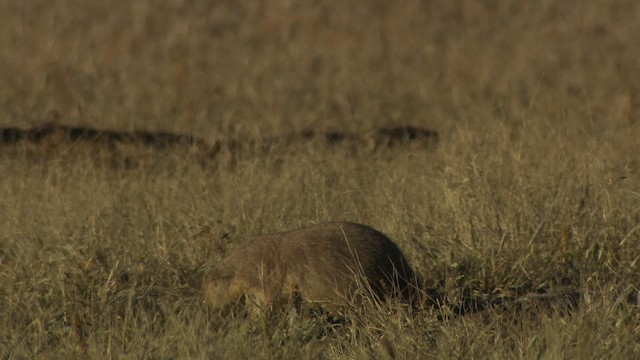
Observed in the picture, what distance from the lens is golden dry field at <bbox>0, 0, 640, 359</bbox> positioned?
3738 mm

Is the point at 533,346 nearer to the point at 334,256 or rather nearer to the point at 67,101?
the point at 334,256

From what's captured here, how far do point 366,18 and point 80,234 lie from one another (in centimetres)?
930

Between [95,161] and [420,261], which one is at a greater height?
[420,261]

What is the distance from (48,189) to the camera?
231 inches

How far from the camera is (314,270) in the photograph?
4074 mm

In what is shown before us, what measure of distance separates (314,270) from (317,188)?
1888 millimetres

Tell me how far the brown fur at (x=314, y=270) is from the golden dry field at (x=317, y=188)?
0.29 feet

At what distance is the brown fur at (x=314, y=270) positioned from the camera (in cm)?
Answer: 405

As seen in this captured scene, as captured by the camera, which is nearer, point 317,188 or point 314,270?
point 314,270

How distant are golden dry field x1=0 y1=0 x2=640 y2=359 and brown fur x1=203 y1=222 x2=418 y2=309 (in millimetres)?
90

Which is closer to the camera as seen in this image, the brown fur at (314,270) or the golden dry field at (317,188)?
the golden dry field at (317,188)

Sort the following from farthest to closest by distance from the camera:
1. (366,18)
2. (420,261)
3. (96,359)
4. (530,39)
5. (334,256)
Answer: (366,18) < (530,39) < (420,261) < (334,256) < (96,359)

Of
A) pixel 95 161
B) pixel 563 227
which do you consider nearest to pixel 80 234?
pixel 563 227

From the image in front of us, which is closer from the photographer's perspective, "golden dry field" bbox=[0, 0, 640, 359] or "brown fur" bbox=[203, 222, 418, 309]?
"golden dry field" bbox=[0, 0, 640, 359]
